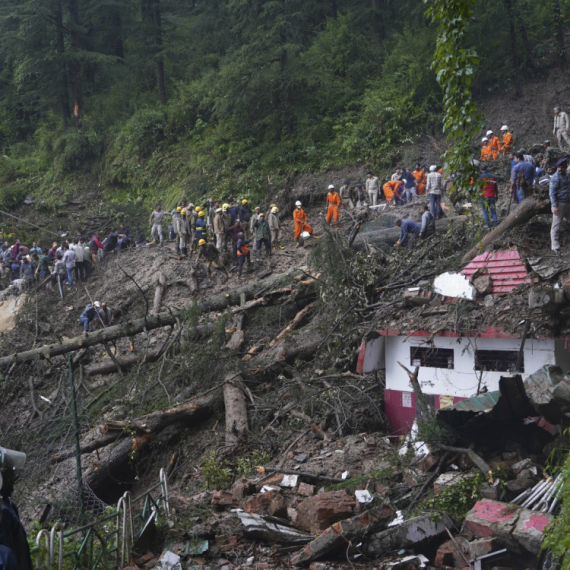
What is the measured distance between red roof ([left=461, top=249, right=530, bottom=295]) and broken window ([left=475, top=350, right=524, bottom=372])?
0.97 m

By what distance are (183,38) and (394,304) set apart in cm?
2809

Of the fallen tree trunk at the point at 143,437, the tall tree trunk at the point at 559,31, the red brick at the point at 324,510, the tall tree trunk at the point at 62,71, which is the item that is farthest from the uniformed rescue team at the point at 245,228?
the tall tree trunk at the point at 62,71

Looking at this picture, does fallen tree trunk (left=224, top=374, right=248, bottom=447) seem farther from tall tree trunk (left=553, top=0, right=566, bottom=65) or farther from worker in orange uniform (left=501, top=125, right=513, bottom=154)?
tall tree trunk (left=553, top=0, right=566, bottom=65)

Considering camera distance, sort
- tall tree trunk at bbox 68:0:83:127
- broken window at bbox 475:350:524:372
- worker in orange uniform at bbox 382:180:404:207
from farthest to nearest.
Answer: tall tree trunk at bbox 68:0:83:127 → worker in orange uniform at bbox 382:180:404:207 → broken window at bbox 475:350:524:372

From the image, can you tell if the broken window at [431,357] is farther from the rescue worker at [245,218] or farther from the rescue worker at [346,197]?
the rescue worker at [245,218]

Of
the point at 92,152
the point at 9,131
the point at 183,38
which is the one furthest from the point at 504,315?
the point at 9,131

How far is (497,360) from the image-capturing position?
33.3 ft

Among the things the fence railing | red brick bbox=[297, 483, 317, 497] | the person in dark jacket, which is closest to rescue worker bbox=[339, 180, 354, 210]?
red brick bbox=[297, 483, 317, 497]

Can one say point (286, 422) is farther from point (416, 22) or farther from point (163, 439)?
point (416, 22)

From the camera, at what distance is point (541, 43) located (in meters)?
25.0

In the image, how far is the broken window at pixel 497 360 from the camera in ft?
32.6

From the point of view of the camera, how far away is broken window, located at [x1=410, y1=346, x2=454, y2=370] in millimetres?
10789

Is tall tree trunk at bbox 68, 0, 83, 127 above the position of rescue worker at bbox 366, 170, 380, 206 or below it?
above

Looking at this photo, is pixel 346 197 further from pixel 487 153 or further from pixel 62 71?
pixel 62 71
